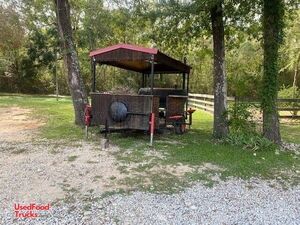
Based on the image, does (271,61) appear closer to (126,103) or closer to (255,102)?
(255,102)

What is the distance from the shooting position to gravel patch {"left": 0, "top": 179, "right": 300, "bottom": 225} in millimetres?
3561

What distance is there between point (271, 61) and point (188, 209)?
471 centimetres

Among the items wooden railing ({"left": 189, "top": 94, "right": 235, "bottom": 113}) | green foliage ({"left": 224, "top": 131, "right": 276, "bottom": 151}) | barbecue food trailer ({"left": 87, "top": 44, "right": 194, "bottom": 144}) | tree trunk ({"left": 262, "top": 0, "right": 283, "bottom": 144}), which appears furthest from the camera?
wooden railing ({"left": 189, "top": 94, "right": 235, "bottom": 113})

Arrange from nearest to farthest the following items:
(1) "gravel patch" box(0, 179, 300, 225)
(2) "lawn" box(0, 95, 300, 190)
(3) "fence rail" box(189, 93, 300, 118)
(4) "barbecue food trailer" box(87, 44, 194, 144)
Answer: (1) "gravel patch" box(0, 179, 300, 225) < (2) "lawn" box(0, 95, 300, 190) < (4) "barbecue food trailer" box(87, 44, 194, 144) < (3) "fence rail" box(189, 93, 300, 118)

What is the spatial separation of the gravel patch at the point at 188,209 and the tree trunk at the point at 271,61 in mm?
3007

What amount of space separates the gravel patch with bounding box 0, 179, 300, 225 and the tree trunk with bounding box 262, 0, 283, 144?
3007 mm

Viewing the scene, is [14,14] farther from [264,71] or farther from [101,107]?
[264,71]

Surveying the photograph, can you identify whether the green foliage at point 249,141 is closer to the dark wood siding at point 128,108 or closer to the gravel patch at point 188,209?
the dark wood siding at point 128,108

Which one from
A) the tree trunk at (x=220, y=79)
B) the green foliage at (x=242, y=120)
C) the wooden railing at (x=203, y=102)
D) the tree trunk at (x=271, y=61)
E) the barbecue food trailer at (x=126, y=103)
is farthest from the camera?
the wooden railing at (x=203, y=102)

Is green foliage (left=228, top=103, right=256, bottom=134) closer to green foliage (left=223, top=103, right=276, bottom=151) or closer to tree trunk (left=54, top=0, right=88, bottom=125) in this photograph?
green foliage (left=223, top=103, right=276, bottom=151)

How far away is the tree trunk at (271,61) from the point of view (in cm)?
725

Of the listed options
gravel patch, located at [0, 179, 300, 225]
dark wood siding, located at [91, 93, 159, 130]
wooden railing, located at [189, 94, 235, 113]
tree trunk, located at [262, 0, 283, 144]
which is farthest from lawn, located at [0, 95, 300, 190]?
wooden railing, located at [189, 94, 235, 113]

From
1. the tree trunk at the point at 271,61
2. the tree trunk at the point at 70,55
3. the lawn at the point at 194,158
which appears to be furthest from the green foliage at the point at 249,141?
the tree trunk at the point at 70,55

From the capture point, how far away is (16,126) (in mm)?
9844
